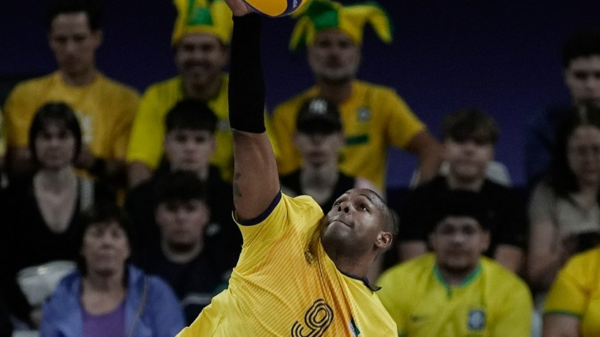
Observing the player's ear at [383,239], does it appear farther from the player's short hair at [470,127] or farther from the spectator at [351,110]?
the spectator at [351,110]

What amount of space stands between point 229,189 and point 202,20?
0.86 m

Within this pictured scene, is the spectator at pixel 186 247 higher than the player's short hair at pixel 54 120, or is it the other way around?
the player's short hair at pixel 54 120

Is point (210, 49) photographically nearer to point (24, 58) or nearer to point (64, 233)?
point (64, 233)

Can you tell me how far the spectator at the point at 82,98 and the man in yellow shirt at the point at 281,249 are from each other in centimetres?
213

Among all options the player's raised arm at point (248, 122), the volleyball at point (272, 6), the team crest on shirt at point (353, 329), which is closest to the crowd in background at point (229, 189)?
the team crest on shirt at point (353, 329)

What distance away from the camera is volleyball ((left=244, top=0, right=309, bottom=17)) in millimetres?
4070

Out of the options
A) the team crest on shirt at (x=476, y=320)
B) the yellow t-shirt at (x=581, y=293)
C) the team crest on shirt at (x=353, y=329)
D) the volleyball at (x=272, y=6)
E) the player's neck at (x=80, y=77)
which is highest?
Answer: the volleyball at (x=272, y=6)

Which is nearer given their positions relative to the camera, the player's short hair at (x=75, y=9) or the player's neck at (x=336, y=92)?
the player's short hair at (x=75, y=9)

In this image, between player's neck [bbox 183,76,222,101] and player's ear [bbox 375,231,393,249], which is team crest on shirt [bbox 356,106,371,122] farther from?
player's ear [bbox 375,231,393,249]

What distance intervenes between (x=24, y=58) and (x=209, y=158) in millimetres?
1973

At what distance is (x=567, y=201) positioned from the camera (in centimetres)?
627

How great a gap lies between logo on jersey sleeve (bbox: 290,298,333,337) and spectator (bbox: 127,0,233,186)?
2115mm

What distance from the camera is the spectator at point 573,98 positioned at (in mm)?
6434

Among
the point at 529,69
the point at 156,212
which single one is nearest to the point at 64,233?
the point at 156,212
